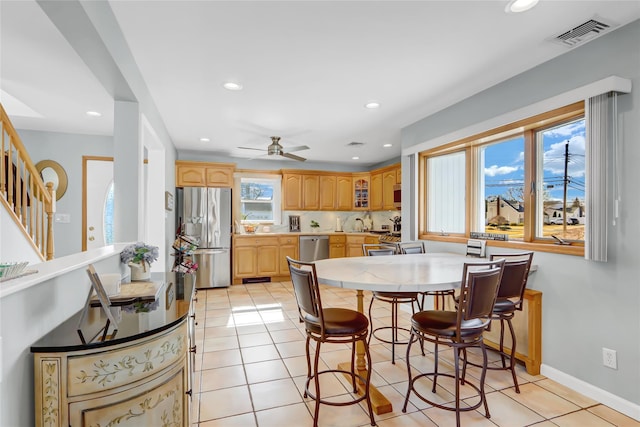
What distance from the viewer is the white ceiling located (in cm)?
185

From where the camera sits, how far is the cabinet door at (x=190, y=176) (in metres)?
5.52

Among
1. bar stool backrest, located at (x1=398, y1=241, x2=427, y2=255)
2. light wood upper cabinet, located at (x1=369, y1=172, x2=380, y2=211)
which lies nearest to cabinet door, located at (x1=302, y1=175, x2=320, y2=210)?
light wood upper cabinet, located at (x1=369, y1=172, x2=380, y2=211)

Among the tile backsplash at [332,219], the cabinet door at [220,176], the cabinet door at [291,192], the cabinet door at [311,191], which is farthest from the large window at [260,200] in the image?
the cabinet door at [220,176]

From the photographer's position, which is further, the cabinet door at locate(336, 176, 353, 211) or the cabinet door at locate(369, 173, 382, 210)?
the cabinet door at locate(336, 176, 353, 211)

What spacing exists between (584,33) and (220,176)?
509 centimetres

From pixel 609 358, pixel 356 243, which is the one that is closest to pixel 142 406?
pixel 609 358

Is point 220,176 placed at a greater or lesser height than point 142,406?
greater

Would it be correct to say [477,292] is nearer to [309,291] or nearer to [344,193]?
[309,291]

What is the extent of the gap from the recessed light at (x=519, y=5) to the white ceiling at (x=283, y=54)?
0.04m

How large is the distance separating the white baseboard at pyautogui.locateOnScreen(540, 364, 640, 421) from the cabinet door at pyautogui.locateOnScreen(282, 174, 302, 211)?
4.77 metres

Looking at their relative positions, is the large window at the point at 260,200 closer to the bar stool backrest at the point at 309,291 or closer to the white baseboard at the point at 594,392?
the bar stool backrest at the point at 309,291

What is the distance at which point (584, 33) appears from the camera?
2.07 meters

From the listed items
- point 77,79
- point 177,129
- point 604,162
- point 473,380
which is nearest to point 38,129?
point 177,129

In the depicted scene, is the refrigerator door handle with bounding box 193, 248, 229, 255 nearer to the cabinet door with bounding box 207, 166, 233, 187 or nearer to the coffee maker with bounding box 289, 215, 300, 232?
the cabinet door with bounding box 207, 166, 233, 187
